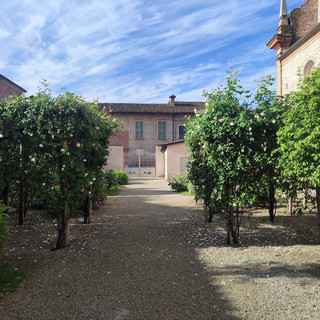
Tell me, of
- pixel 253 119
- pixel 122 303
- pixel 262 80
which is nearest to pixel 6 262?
pixel 122 303

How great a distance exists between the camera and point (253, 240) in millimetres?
5477

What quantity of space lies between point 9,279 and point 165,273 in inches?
79.0

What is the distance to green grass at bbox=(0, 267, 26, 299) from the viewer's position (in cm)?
331

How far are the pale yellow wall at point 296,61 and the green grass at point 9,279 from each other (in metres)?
11.4

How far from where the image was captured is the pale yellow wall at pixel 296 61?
11.3 metres

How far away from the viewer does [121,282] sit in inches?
141

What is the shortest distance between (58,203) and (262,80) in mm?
4336

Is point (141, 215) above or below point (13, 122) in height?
below

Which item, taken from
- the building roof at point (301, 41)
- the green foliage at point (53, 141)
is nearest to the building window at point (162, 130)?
the building roof at point (301, 41)

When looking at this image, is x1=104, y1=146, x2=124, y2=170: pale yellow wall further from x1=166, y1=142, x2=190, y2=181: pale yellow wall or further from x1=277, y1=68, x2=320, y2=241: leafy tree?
x1=277, y1=68, x2=320, y2=241: leafy tree

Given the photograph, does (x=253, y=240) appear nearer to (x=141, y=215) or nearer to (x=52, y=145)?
(x=141, y=215)

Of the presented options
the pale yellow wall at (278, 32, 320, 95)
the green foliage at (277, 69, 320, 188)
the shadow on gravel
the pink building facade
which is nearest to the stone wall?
the pale yellow wall at (278, 32, 320, 95)

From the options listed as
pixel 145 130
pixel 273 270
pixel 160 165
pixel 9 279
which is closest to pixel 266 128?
pixel 273 270

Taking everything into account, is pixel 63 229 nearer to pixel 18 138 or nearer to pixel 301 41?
pixel 18 138
